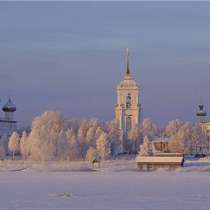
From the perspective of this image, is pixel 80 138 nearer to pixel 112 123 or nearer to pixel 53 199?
pixel 112 123

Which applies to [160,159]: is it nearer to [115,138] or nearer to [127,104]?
[115,138]

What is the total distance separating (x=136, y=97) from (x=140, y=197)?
88215 millimetres

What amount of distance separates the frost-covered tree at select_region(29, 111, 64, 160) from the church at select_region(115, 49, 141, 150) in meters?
31.6

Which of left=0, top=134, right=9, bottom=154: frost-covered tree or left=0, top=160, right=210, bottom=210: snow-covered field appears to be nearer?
left=0, top=160, right=210, bottom=210: snow-covered field

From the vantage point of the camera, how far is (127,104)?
117 metres

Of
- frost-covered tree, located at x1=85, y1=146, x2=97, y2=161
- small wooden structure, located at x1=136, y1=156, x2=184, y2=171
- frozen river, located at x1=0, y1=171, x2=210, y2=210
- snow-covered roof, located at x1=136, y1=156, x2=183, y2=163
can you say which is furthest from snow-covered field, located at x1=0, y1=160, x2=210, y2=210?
frost-covered tree, located at x1=85, y1=146, x2=97, y2=161

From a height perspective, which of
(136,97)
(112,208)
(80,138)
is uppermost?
(136,97)

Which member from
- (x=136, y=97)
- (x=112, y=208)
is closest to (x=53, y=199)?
(x=112, y=208)

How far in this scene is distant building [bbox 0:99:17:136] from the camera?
10536 cm

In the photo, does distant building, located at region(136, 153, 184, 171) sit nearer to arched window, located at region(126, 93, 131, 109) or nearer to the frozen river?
the frozen river

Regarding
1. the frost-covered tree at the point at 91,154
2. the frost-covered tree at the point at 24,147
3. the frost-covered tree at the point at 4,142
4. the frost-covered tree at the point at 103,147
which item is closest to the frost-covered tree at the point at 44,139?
the frost-covered tree at the point at 24,147

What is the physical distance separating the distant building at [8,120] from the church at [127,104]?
1434cm

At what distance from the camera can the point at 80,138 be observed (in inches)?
3317

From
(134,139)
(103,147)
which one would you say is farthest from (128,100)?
(103,147)
